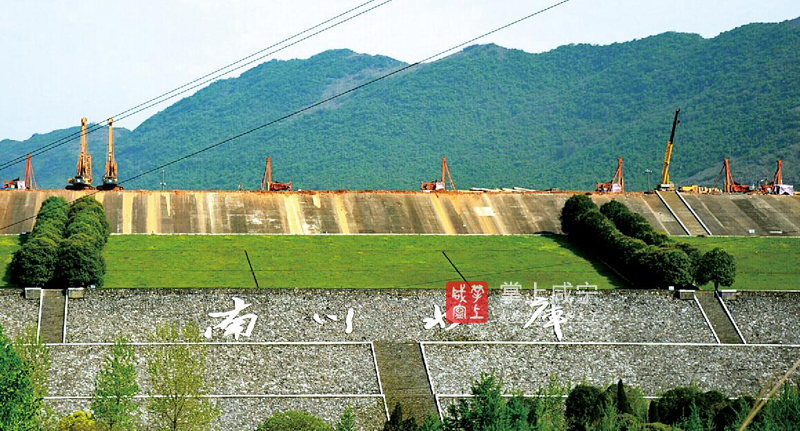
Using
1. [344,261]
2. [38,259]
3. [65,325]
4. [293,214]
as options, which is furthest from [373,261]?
[65,325]

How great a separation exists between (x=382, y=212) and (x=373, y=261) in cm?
1391

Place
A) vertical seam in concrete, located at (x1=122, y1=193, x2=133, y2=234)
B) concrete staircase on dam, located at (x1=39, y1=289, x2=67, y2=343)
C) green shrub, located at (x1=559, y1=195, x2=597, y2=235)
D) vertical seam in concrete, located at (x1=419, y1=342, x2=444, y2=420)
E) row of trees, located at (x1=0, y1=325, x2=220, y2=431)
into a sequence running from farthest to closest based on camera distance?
green shrub, located at (x1=559, y1=195, x2=597, y2=235), vertical seam in concrete, located at (x1=122, y1=193, x2=133, y2=234), concrete staircase on dam, located at (x1=39, y1=289, x2=67, y2=343), vertical seam in concrete, located at (x1=419, y1=342, x2=444, y2=420), row of trees, located at (x1=0, y1=325, x2=220, y2=431)

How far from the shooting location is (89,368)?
57.7 m

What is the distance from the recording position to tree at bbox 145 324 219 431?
5147cm

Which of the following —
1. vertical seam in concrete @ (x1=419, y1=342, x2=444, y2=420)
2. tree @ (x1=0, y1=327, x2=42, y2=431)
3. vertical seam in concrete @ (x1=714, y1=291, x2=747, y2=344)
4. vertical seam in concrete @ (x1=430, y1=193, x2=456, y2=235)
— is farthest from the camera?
vertical seam in concrete @ (x1=430, y1=193, x2=456, y2=235)

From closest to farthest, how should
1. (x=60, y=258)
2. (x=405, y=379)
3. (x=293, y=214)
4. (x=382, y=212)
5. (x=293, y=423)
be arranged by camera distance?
(x=293, y=423)
(x=405, y=379)
(x=60, y=258)
(x=293, y=214)
(x=382, y=212)

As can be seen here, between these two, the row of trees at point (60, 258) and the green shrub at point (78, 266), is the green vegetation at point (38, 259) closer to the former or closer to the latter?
the row of trees at point (60, 258)

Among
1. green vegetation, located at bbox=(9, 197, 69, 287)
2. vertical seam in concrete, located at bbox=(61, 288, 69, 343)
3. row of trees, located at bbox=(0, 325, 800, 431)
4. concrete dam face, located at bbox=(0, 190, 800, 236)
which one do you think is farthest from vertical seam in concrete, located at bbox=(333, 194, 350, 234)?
row of trees, located at bbox=(0, 325, 800, 431)

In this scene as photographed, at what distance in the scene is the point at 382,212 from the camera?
97000 millimetres

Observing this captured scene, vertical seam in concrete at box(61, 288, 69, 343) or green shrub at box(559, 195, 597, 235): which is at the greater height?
green shrub at box(559, 195, 597, 235)

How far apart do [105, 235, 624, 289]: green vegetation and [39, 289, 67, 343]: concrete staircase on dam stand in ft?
28.1

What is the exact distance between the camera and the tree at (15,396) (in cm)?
4478

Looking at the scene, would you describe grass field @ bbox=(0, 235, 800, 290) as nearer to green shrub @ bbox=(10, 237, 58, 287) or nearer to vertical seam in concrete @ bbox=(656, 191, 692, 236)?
vertical seam in concrete @ bbox=(656, 191, 692, 236)

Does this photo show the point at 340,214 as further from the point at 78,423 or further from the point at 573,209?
the point at 78,423
